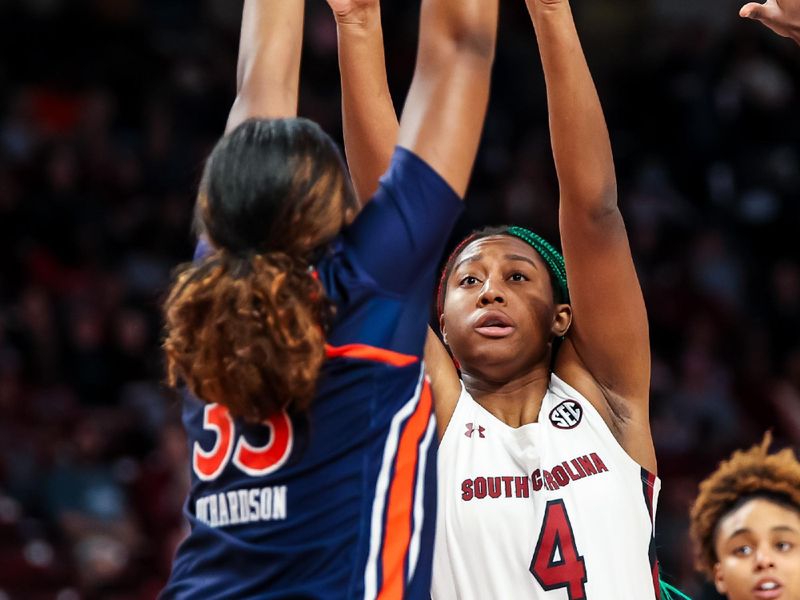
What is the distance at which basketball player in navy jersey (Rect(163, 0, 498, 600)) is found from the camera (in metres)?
1.88

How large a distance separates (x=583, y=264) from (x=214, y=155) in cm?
106

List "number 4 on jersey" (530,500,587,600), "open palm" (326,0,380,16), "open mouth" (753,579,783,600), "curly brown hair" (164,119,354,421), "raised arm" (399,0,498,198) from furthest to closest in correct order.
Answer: "open mouth" (753,579,783,600), "open palm" (326,0,380,16), "number 4 on jersey" (530,500,587,600), "raised arm" (399,0,498,198), "curly brown hair" (164,119,354,421)

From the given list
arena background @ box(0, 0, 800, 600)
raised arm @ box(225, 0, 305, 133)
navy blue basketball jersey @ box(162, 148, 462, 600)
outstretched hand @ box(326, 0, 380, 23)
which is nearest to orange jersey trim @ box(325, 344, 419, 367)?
navy blue basketball jersey @ box(162, 148, 462, 600)

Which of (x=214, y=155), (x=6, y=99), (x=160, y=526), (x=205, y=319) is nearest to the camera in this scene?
(x=205, y=319)

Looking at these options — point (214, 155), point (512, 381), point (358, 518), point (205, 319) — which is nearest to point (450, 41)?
point (214, 155)

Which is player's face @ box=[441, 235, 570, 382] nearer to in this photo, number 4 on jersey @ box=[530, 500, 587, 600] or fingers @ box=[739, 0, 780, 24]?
number 4 on jersey @ box=[530, 500, 587, 600]

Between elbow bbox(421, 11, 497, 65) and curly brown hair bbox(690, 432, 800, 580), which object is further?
curly brown hair bbox(690, 432, 800, 580)

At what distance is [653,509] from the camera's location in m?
2.78

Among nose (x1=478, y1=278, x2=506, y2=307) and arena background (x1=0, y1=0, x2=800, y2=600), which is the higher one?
arena background (x1=0, y1=0, x2=800, y2=600)

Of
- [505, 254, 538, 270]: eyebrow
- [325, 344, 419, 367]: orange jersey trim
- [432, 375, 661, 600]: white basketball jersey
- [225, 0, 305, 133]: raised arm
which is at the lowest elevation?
[432, 375, 661, 600]: white basketball jersey

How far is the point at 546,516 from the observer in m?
2.69

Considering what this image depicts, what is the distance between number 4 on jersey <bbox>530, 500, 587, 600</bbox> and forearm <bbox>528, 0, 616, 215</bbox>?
69 centimetres

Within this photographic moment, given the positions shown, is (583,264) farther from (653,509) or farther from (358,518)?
(358,518)

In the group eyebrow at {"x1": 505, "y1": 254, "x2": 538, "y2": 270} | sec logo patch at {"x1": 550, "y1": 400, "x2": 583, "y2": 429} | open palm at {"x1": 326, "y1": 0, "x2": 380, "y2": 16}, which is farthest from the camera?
eyebrow at {"x1": 505, "y1": 254, "x2": 538, "y2": 270}
